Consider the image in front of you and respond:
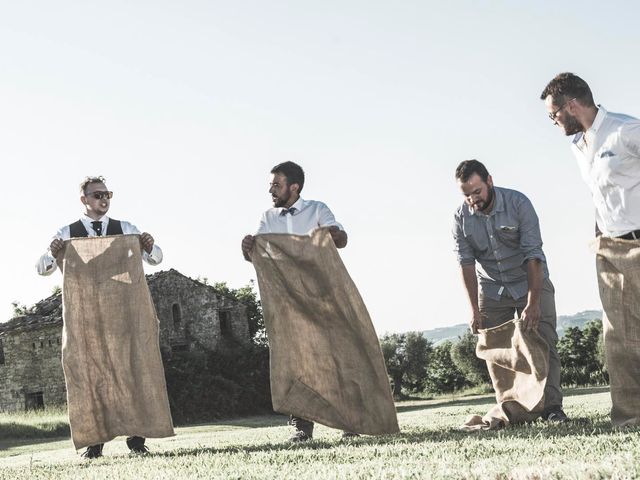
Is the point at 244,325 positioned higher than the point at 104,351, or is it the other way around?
the point at 244,325

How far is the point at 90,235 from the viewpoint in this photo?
26.0 feet

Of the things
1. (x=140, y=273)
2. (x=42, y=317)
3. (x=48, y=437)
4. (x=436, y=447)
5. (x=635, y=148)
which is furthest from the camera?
(x=42, y=317)

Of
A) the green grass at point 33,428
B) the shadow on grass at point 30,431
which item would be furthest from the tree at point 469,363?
the shadow on grass at point 30,431

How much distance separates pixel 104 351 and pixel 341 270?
81.6 inches

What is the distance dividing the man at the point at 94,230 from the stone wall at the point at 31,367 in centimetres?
3245

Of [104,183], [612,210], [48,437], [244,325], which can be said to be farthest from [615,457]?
[244,325]

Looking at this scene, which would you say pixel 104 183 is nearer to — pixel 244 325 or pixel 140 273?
pixel 140 273

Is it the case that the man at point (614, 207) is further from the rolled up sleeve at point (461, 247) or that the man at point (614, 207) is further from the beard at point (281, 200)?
the beard at point (281, 200)

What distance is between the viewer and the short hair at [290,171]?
770 cm

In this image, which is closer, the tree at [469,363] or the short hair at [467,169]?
the short hair at [467,169]

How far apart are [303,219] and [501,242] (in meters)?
1.67

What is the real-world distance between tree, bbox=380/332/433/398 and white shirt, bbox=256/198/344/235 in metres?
48.7

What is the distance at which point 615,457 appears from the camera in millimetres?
3969

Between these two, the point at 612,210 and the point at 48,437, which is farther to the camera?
the point at 48,437
